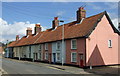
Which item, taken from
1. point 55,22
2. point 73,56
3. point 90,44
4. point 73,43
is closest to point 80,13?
point 73,43

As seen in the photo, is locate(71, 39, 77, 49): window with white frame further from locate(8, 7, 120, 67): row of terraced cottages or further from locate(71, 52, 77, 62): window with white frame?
locate(71, 52, 77, 62): window with white frame

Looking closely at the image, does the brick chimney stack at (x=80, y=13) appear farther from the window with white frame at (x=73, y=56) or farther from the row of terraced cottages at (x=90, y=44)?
the window with white frame at (x=73, y=56)

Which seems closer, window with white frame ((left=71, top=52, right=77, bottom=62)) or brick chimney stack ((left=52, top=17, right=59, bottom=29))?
window with white frame ((left=71, top=52, right=77, bottom=62))

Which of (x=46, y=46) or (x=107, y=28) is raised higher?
(x=107, y=28)

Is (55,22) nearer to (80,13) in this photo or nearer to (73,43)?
(80,13)

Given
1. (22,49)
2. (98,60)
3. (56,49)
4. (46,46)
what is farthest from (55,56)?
(22,49)

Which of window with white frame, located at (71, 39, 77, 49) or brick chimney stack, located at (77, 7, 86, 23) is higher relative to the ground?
brick chimney stack, located at (77, 7, 86, 23)

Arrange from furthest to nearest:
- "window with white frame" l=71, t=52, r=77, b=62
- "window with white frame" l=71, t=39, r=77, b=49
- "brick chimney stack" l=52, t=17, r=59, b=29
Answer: "brick chimney stack" l=52, t=17, r=59, b=29
"window with white frame" l=71, t=39, r=77, b=49
"window with white frame" l=71, t=52, r=77, b=62

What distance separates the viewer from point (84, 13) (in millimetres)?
29469

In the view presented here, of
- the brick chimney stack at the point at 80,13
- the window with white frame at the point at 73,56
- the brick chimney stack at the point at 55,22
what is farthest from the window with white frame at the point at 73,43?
the brick chimney stack at the point at 55,22

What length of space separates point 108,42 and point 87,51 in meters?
4.57

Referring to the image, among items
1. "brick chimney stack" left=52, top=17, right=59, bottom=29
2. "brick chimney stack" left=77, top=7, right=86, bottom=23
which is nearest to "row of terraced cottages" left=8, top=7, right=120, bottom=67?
"brick chimney stack" left=77, top=7, right=86, bottom=23

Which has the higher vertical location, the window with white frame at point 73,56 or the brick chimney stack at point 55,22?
the brick chimney stack at point 55,22

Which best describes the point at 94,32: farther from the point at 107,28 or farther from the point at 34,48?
the point at 34,48
